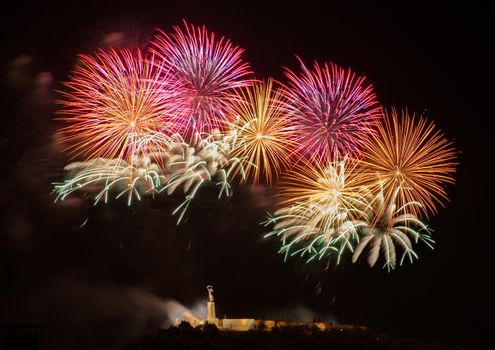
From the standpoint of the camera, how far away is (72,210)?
145ft

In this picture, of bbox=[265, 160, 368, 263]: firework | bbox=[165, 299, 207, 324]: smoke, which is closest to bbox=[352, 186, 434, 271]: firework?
bbox=[265, 160, 368, 263]: firework

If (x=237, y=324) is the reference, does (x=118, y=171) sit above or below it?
above

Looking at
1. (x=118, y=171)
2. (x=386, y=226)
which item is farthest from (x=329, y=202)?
(x=118, y=171)

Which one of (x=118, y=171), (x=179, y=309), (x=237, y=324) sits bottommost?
(x=237, y=324)

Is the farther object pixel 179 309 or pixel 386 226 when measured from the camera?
pixel 179 309

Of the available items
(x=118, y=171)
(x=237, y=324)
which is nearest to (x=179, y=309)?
(x=237, y=324)

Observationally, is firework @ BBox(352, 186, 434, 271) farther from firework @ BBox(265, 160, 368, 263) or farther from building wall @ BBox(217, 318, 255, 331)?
building wall @ BBox(217, 318, 255, 331)

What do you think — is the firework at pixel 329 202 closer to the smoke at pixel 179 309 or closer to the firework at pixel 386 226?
the firework at pixel 386 226

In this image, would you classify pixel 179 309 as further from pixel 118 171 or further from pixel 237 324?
pixel 118 171

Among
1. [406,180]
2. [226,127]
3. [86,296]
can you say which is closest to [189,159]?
[226,127]

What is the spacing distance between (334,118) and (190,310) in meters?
17.3

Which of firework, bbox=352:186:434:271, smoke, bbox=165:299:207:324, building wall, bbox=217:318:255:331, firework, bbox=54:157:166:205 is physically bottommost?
building wall, bbox=217:318:255:331

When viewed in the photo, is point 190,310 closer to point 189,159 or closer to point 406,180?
point 189,159

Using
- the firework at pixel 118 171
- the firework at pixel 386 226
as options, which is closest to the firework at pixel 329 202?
the firework at pixel 386 226
